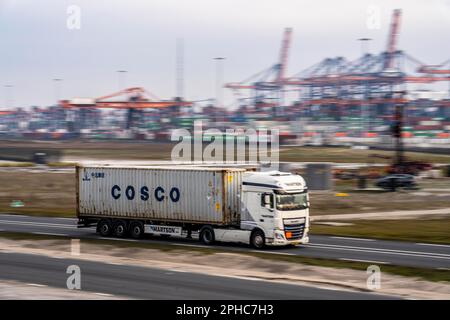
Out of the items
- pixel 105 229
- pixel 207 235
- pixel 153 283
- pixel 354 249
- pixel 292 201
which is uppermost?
pixel 292 201

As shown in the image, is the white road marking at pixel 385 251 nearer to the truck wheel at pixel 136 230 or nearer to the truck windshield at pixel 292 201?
the truck windshield at pixel 292 201

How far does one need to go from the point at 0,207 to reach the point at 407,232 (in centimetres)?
3293

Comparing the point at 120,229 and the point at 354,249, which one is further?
the point at 120,229

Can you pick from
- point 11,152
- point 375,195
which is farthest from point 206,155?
point 375,195

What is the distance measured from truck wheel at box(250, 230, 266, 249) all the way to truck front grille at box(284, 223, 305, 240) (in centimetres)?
107

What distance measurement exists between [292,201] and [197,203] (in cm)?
475

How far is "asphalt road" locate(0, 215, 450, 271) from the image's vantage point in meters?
30.6

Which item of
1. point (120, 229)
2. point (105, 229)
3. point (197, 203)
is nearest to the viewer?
point (197, 203)

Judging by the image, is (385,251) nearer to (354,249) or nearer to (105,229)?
(354,249)

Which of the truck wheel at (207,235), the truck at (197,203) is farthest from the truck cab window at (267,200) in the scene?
the truck wheel at (207,235)

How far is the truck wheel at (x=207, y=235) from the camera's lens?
3538cm

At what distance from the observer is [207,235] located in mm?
35594

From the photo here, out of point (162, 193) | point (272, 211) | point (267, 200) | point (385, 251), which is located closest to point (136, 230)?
point (162, 193)
